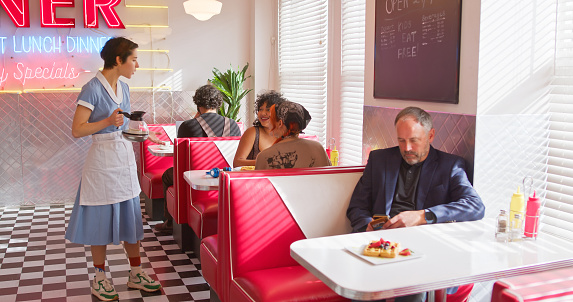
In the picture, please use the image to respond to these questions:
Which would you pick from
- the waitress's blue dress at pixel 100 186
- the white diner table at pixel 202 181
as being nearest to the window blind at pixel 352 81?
the white diner table at pixel 202 181

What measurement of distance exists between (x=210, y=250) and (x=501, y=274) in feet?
6.48

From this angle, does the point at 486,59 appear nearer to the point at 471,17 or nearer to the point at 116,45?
the point at 471,17

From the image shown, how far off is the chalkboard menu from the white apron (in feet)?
6.54

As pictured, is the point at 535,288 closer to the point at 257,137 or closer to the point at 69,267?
the point at 257,137

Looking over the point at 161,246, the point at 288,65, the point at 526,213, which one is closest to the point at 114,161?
the point at 161,246

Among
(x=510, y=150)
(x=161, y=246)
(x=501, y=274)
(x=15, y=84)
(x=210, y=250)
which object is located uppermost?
(x=15, y=84)

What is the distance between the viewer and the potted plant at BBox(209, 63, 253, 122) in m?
7.71

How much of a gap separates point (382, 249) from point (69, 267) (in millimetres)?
3558

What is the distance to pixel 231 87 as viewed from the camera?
771cm

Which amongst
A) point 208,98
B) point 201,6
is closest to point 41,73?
point 201,6

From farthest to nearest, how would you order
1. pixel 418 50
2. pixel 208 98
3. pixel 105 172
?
pixel 208 98, pixel 105 172, pixel 418 50

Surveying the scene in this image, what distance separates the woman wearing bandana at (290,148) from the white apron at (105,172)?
105cm

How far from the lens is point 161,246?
220 inches

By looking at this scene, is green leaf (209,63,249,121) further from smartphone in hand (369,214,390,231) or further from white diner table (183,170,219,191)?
smartphone in hand (369,214,390,231)
